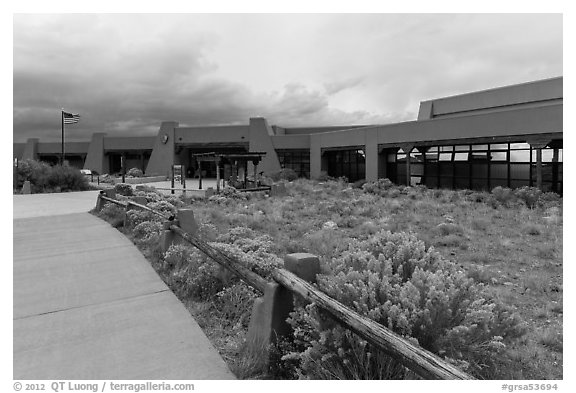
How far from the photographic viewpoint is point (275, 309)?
144 inches

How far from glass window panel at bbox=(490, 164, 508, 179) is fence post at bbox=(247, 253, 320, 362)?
23.8 meters

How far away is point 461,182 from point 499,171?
8.49 feet

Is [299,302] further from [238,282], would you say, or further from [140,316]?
[140,316]

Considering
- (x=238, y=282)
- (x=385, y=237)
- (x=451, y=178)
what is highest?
(x=451, y=178)

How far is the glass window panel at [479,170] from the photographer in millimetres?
24458

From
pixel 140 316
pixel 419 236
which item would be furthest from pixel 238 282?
pixel 419 236

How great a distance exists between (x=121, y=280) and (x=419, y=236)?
7.36 meters

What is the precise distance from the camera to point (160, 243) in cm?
778

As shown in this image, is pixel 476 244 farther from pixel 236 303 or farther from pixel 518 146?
pixel 518 146

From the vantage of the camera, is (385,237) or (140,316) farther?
(385,237)

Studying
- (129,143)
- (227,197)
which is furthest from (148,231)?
(129,143)
